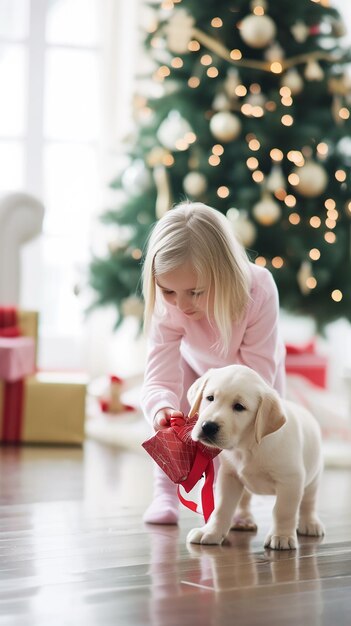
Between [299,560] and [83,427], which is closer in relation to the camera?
[299,560]

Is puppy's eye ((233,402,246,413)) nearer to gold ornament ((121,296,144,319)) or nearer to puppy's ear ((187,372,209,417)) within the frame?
puppy's ear ((187,372,209,417))

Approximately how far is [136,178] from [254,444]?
8.30ft

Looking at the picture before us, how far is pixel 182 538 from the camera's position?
1881 mm

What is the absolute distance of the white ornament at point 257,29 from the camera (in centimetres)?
377

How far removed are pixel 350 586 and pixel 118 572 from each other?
0.37 metres

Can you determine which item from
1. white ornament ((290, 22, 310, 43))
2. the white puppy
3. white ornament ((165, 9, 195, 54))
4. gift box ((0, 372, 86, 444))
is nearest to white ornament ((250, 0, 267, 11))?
white ornament ((290, 22, 310, 43))

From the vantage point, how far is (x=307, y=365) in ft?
12.9

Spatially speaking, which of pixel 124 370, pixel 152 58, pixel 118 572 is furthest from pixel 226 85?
pixel 118 572

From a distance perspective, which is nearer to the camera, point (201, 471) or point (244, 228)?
point (201, 471)

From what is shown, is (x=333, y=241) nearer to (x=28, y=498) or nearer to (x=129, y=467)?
(x=129, y=467)

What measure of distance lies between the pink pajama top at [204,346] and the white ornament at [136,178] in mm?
2050

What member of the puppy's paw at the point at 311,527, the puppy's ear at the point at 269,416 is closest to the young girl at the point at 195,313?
the puppy's paw at the point at 311,527

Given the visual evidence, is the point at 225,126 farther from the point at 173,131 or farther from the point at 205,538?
the point at 205,538

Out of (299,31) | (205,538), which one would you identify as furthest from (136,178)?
(205,538)
